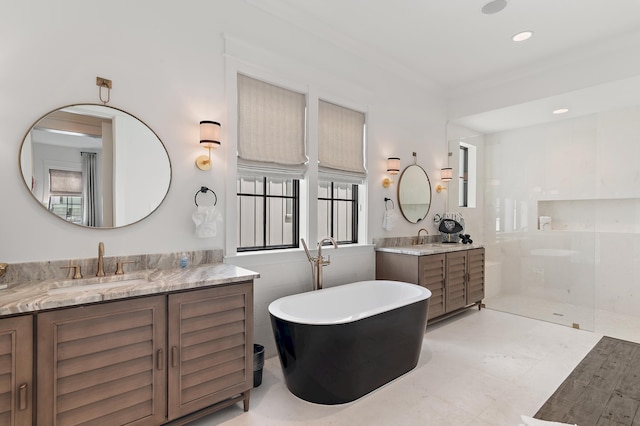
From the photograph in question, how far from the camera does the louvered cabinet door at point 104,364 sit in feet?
4.83

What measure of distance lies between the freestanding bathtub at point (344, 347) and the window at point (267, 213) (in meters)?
0.74

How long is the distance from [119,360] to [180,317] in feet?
1.09

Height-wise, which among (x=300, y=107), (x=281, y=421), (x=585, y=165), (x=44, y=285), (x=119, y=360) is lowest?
(x=281, y=421)

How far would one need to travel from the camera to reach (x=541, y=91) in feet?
12.9

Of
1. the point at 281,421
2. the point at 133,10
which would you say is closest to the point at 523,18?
the point at 133,10

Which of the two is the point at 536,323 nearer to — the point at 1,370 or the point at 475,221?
the point at 475,221

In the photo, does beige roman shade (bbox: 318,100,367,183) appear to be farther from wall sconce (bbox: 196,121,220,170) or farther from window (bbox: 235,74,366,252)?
wall sconce (bbox: 196,121,220,170)

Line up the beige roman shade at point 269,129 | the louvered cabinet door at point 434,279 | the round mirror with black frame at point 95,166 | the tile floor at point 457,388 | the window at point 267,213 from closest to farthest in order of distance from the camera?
the round mirror with black frame at point 95,166 < the tile floor at point 457,388 < the beige roman shade at point 269,129 < the window at point 267,213 < the louvered cabinet door at point 434,279

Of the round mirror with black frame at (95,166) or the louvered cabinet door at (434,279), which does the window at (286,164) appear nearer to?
the round mirror with black frame at (95,166)

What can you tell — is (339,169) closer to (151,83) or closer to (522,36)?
(151,83)

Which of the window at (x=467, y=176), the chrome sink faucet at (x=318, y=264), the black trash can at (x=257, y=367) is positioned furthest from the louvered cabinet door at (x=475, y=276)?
the black trash can at (x=257, y=367)

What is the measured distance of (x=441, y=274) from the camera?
3.80m

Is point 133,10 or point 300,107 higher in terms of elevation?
point 133,10

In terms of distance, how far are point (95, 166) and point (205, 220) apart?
2.49 ft
